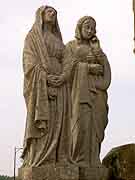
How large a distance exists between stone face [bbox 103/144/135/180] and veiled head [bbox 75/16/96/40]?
2.63 m

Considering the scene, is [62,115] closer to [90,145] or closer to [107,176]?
[90,145]

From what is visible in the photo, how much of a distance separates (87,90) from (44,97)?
3.22 feet

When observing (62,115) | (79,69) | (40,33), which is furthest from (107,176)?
(40,33)

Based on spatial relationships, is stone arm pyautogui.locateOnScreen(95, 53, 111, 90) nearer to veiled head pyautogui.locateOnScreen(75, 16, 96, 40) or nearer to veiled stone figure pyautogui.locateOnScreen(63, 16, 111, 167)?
veiled stone figure pyautogui.locateOnScreen(63, 16, 111, 167)

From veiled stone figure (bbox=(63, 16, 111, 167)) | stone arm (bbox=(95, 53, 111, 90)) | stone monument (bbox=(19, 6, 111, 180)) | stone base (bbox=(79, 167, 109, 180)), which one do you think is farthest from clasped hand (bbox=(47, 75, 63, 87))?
stone base (bbox=(79, 167, 109, 180))

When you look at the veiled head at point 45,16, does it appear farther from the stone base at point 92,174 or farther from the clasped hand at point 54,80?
the stone base at point 92,174

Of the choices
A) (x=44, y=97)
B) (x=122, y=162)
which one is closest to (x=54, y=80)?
(x=44, y=97)

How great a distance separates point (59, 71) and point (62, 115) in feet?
3.17

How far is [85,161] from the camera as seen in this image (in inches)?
421

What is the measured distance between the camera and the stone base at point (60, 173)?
1023cm

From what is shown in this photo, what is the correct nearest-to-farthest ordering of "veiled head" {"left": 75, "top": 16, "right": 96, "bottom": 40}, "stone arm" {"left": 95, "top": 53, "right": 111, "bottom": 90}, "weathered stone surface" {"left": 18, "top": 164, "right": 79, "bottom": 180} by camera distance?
"weathered stone surface" {"left": 18, "top": 164, "right": 79, "bottom": 180}
"stone arm" {"left": 95, "top": 53, "right": 111, "bottom": 90}
"veiled head" {"left": 75, "top": 16, "right": 96, "bottom": 40}

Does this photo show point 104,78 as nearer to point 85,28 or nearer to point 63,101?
point 63,101

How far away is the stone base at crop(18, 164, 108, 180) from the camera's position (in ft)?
33.6

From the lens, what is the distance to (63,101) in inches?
432
